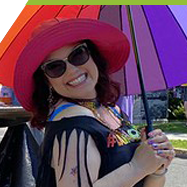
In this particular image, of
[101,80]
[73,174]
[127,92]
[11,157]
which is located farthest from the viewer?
[127,92]

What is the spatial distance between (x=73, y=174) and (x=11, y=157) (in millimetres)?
946

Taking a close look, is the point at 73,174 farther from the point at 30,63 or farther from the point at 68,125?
the point at 30,63

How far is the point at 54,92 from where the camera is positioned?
1704 mm

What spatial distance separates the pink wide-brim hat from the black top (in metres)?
0.28

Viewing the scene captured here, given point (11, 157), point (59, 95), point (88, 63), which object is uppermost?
point (88, 63)

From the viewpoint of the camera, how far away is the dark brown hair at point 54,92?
1749 millimetres

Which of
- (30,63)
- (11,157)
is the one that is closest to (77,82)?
(30,63)

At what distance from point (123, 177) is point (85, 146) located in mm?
201

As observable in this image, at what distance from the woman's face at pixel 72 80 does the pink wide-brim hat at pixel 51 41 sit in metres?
0.04

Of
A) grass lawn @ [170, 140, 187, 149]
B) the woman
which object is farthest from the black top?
grass lawn @ [170, 140, 187, 149]

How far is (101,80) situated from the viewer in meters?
1.86

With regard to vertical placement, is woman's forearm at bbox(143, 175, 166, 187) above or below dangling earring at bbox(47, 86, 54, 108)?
below

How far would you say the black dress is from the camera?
4.66 feet

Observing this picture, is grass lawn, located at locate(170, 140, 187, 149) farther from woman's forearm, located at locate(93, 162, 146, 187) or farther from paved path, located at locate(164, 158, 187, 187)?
woman's forearm, located at locate(93, 162, 146, 187)
